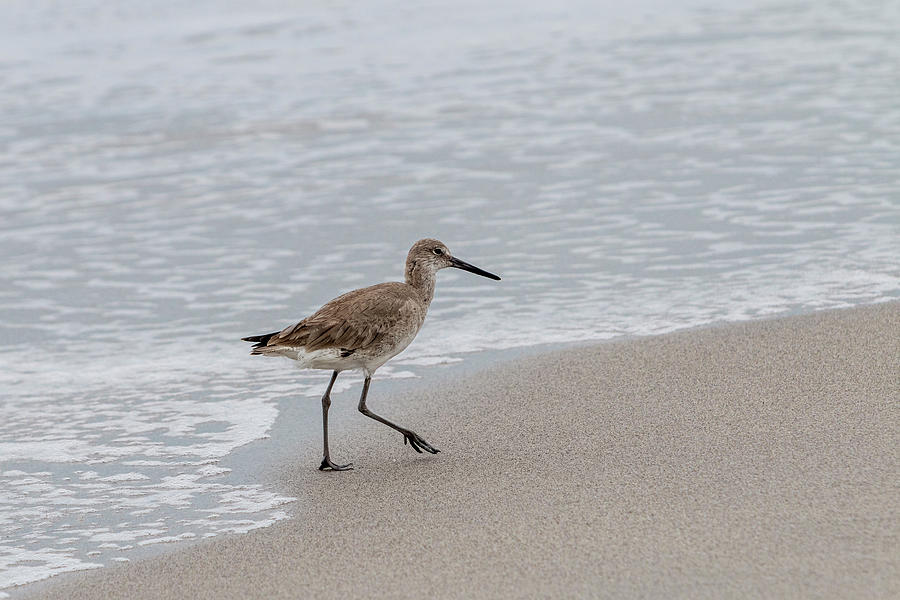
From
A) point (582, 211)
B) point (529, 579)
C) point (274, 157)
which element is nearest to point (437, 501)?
point (529, 579)

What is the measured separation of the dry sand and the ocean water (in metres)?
0.42

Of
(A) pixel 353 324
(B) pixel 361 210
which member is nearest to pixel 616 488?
(A) pixel 353 324

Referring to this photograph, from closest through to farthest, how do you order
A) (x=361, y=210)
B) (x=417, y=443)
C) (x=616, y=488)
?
1. (x=616, y=488)
2. (x=417, y=443)
3. (x=361, y=210)

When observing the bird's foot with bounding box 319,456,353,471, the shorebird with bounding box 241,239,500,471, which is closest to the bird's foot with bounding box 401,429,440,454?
Answer: the shorebird with bounding box 241,239,500,471

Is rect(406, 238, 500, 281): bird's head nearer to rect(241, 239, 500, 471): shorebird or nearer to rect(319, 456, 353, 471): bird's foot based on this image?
rect(241, 239, 500, 471): shorebird

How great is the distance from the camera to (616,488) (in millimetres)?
4742

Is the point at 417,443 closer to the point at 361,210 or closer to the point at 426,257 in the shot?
the point at 426,257

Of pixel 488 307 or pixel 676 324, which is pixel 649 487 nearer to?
pixel 676 324

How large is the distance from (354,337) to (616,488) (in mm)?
1349

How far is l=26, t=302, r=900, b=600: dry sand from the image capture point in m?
4.02

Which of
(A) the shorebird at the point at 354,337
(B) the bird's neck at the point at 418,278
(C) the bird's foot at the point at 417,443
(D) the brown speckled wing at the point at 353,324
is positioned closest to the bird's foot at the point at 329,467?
(A) the shorebird at the point at 354,337

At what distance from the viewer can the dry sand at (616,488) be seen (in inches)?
158

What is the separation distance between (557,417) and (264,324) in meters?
2.35

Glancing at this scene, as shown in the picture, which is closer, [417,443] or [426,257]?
[417,443]
